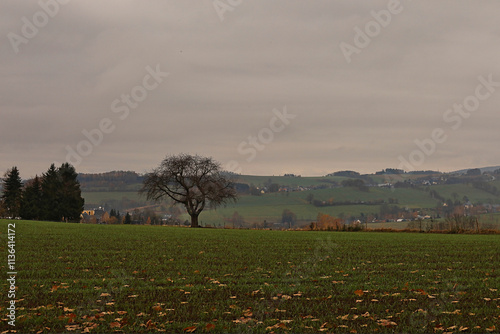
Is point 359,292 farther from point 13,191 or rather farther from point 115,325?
point 13,191

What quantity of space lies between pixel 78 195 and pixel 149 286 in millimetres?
88529

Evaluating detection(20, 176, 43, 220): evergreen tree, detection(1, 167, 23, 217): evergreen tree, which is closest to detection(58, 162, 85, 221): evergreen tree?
detection(20, 176, 43, 220): evergreen tree

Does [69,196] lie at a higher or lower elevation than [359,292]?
higher

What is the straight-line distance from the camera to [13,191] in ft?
317

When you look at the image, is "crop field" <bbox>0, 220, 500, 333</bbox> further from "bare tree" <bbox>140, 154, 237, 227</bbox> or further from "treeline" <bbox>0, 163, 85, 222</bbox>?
"treeline" <bbox>0, 163, 85, 222</bbox>

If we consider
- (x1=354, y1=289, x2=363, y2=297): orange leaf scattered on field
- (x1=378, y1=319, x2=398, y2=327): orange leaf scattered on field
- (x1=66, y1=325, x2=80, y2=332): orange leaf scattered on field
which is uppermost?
(x1=354, y1=289, x2=363, y2=297): orange leaf scattered on field

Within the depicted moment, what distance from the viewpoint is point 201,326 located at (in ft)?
33.3

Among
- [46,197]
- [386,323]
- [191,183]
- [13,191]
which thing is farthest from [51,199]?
[386,323]

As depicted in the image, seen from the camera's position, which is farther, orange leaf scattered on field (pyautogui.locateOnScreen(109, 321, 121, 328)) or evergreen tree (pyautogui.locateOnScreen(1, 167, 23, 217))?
evergreen tree (pyautogui.locateOnScreen(1, 167, 23, 217))

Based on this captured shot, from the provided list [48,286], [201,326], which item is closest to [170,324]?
[201,326]

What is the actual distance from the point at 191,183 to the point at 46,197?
37282 mm

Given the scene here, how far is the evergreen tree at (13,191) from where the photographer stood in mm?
96188

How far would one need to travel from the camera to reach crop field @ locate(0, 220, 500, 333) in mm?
10328

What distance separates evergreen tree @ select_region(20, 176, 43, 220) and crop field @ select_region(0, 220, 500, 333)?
7498 centimetres
